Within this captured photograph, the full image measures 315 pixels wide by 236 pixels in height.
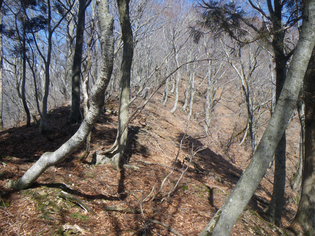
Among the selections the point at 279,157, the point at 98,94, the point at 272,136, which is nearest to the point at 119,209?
the point at 98,94

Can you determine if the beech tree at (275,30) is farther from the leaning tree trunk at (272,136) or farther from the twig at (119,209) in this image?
the twig at (119,209)

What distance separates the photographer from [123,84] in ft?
16.8

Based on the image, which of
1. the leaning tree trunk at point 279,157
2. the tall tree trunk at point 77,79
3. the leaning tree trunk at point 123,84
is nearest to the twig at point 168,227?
the leaning tree trunk at point 123,84

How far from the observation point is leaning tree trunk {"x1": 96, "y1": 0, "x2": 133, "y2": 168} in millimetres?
4934

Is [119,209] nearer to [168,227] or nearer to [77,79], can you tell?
[168,227]

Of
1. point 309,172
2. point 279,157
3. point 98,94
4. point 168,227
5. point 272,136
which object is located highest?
point 98,94

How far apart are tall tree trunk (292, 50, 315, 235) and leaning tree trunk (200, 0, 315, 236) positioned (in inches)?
84.8

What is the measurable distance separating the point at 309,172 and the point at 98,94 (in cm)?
483

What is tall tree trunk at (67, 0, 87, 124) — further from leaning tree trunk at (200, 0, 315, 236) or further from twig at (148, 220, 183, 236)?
leaning tree trunk at (200, 0, 315, 236)

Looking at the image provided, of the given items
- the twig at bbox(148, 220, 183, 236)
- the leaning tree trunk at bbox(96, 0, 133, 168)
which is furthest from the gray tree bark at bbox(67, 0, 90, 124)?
the twig at bbox(148, 220, 183, 236)

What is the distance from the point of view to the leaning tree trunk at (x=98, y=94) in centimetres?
253

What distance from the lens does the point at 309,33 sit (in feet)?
8.64

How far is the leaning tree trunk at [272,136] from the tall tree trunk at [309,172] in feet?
7.07

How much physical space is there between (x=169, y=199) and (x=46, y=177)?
248 cm
